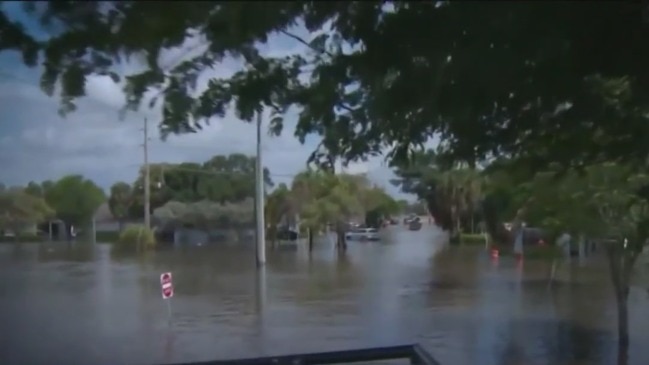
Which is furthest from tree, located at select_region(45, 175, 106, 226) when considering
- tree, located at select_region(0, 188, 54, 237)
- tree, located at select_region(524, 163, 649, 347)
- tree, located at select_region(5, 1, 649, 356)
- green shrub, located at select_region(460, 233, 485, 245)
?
green shrub, located at select_region(460, 233, 485, 245)

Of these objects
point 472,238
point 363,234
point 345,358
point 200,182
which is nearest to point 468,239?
point 472,238

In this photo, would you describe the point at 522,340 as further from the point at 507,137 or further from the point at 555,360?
the point at 507,137

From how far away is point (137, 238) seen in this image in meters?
13.4

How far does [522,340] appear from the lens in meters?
16.1

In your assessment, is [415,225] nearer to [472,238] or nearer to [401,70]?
[472,238]

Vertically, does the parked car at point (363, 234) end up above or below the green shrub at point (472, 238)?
above

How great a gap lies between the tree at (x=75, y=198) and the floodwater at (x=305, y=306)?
54cm

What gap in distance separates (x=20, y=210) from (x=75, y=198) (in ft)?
2.41

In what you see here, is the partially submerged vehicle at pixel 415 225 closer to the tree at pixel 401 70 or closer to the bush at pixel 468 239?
the bush at pixel 468 239

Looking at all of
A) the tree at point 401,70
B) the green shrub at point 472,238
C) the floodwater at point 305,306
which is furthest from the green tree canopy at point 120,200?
the green shrub at point 472,238

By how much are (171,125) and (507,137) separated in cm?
225

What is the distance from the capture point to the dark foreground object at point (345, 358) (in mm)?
6484

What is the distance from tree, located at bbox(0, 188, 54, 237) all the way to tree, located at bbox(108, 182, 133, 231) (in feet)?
2.15

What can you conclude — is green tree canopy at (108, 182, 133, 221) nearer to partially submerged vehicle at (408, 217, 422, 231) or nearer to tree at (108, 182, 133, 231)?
tree at (108, 182, 133, 231)
